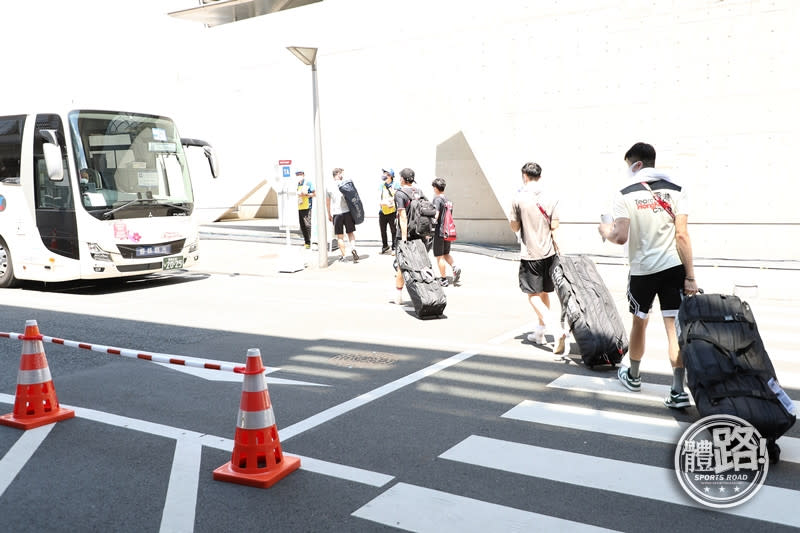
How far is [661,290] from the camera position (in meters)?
5.46

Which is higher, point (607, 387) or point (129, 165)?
point (129, 165)

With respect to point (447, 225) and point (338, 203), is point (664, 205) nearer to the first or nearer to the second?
point (447, 225)

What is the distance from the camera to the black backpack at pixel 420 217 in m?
10.4

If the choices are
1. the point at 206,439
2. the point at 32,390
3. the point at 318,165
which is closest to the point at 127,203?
the point at 318,165

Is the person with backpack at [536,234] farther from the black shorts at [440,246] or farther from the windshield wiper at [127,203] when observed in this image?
the windshield wiper at [127,203]

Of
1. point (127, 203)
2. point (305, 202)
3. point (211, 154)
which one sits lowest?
point (305, 202)

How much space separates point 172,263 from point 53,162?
271cm

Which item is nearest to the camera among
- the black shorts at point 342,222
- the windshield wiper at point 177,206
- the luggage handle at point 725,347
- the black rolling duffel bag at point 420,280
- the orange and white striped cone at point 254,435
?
the orange and white striped cone at point 254,435

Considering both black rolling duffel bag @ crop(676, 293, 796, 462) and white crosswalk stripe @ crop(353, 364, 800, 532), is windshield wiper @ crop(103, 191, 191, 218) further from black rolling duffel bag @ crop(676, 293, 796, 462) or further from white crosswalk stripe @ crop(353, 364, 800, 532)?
black rolling duffel bag @ crop(676, 293, 796, 462)

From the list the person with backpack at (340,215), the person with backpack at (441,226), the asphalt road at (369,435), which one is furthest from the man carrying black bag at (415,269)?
the person with backpack at (340,215)

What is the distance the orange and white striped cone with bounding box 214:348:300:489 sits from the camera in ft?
13.8

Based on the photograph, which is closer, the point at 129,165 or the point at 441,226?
the point at 441,226

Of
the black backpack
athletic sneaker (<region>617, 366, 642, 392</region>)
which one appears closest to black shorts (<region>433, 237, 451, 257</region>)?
the black backpack

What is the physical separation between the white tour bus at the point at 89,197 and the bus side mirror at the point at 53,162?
1 cm
